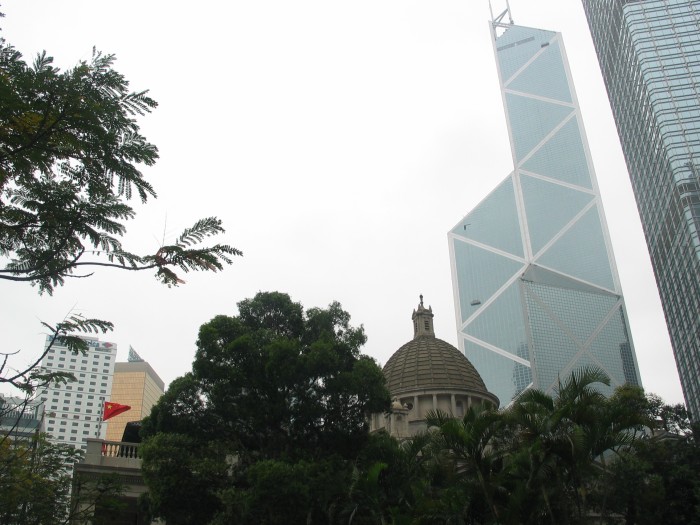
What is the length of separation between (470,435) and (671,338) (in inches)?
2802

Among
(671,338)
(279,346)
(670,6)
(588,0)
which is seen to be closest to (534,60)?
(588,0)

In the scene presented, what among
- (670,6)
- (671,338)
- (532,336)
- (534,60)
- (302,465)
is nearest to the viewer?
(302,465)

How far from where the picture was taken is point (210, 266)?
6.86 meters

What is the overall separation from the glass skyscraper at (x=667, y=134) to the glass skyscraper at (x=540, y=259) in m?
37.2

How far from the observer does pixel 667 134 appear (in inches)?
3095

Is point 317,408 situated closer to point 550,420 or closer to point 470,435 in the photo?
point 470,435

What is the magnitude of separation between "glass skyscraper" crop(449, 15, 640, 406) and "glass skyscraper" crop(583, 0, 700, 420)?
37.2 meters

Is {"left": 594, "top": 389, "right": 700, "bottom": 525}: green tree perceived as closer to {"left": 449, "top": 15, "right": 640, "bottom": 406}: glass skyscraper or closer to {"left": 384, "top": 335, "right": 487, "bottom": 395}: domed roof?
{"left": 384, "top": 335, "right": 487, "bottom": 395}: domed roof

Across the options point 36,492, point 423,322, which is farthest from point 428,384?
point 36,492

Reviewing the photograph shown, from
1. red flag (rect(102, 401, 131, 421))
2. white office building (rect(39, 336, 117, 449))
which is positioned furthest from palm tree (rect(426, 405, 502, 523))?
white office building (rect(39, 336, 117, 449))

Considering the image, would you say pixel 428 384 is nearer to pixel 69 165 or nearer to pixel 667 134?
pixel 69 165

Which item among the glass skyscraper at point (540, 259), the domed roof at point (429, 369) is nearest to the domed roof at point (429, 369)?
the domed roof at point (429, 369)

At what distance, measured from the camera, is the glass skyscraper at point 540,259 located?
119312mm

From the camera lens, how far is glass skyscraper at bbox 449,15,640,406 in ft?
391
